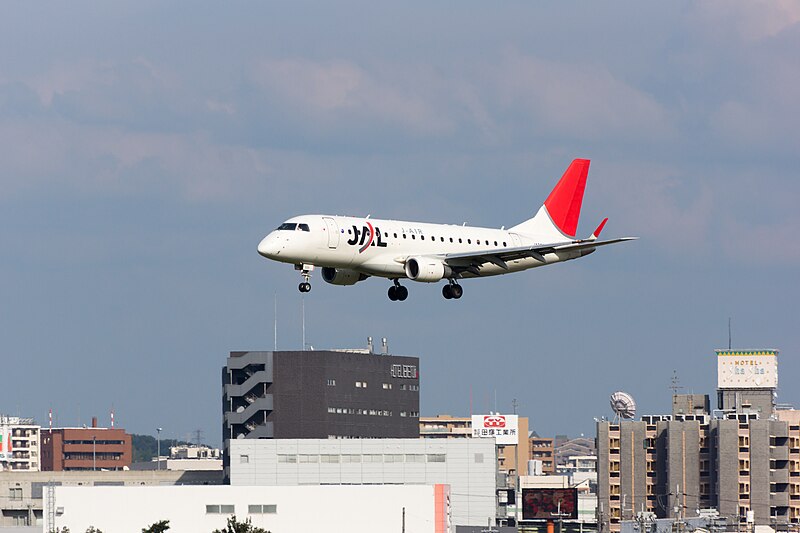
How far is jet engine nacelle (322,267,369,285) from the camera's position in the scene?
97688mm

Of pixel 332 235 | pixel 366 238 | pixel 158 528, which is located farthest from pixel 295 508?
pixel 332 235

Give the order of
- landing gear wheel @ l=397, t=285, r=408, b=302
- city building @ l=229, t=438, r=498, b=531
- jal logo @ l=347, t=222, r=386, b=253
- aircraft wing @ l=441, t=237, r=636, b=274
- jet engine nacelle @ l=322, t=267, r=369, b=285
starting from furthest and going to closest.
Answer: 1. city building @ l=229, t=438, r=498, b=531
2. landing gear wheel @ l=397, t=285, r=408, b=302
3. aircraft wing @ l=441, t=237, r=636, b=274
4. jet engine nacelle @ l=322, t=267, r=369, b=285
5. jal logo @ l=347, t=222, r=386, b=253

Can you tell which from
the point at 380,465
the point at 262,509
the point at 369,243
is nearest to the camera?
the point at 369,243

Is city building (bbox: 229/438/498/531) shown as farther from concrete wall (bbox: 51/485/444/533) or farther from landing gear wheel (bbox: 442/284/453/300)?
landing gear wheel (bbox: 442/284/453/300)

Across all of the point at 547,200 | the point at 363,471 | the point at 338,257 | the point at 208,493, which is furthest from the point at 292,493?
the point at 363,471

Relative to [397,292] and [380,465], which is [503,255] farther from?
[380,465]

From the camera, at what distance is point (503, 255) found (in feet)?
331

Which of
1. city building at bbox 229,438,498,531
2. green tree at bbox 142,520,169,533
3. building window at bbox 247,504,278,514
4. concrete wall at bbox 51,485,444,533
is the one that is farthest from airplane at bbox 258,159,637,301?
city building at bbox 229,438,498,531

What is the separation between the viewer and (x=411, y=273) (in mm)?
97750

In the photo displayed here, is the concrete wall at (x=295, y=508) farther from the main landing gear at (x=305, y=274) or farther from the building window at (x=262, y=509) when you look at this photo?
the main landing gear at (x=305, y=274)

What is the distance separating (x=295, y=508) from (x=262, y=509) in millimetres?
2769

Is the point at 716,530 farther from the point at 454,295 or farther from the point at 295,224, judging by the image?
the point at 295,224

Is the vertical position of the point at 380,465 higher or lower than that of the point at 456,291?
lower

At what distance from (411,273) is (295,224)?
339 inches
